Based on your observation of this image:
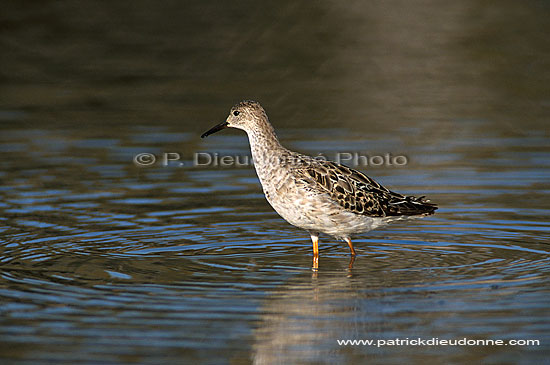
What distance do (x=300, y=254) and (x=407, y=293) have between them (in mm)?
2386

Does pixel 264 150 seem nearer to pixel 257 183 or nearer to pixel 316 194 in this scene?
pixel 316 194

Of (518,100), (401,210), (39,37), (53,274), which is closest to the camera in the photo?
(53,274)

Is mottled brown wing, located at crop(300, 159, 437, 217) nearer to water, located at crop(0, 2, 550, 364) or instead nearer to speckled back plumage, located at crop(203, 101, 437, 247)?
speckled back plumage, located at crop(203, 101, 437, 247)

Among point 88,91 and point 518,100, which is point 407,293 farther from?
point 88,91

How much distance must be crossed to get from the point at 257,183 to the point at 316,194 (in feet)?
16.1

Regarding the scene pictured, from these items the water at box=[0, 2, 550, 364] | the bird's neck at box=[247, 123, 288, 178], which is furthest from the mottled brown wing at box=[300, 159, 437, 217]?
the water at box=[0, 2, 550, 364]

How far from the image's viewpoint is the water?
898 cm

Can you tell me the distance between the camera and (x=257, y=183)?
1603 cm

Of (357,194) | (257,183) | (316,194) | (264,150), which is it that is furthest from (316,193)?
(257,183)

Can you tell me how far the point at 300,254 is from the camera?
1210 cm

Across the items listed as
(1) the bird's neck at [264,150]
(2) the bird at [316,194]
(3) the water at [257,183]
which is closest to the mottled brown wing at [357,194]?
(2) the bird at [316,194]

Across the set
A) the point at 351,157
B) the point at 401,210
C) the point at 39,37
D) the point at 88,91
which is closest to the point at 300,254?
the point at 401,210

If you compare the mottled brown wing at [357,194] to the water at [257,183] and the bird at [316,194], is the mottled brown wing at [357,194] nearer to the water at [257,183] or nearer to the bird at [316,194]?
the bird at [316,194]

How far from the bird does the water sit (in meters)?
0.50
